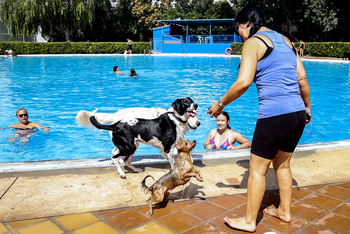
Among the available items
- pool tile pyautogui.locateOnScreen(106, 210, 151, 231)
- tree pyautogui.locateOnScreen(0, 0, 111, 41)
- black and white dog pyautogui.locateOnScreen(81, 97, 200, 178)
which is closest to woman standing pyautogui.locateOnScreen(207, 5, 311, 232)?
pool tile pyautogui.locateOnScreen(106, 210, 151, 231)

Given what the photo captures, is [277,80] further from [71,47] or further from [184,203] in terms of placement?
[71,47]

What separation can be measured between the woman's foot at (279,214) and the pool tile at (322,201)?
1.60 ft

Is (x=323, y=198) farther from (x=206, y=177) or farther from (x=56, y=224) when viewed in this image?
(x=56, y=224)

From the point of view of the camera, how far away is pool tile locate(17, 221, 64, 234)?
9.12ft

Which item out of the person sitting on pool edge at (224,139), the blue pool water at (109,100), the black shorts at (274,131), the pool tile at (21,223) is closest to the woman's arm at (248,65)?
Answer: the black shorts at (274,131)

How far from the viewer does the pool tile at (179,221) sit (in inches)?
114

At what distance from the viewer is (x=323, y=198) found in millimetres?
3432

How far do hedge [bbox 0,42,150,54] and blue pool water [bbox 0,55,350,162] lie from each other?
1465 cm

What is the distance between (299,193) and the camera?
3578 mm

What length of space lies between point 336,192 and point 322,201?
0.33 meters

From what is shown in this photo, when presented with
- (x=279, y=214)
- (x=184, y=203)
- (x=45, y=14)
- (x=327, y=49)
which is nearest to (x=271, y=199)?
(x=279, y=214)

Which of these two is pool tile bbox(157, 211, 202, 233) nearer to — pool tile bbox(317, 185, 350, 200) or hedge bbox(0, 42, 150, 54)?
pool tile bbox(317, 185, 350, 200)

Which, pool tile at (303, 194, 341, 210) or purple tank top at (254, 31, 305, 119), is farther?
pool tile at (303, 194, 341, 210)

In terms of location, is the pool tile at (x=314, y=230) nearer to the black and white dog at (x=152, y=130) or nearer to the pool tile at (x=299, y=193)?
the pool tile at (x=299, y=193)
